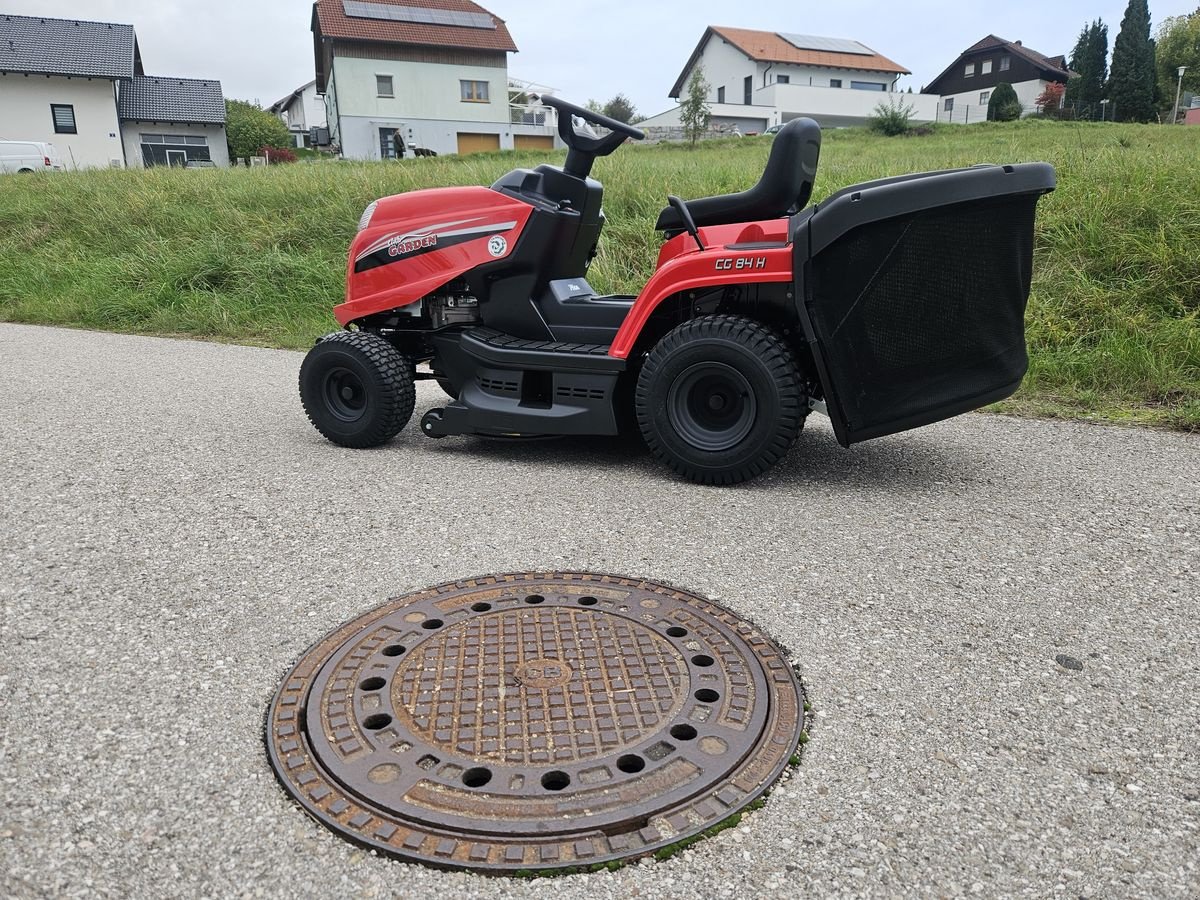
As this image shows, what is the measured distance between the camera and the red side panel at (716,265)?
3176 mm

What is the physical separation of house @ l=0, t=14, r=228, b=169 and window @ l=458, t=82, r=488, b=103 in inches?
439

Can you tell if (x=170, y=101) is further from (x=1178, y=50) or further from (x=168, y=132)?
(x=1178, y=50)

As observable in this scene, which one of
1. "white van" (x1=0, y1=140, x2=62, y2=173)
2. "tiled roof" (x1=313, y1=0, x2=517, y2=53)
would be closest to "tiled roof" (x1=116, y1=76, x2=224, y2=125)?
"tiled roof" (x1=313, y1=0, x2=517, y2=53)

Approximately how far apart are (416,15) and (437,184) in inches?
1335

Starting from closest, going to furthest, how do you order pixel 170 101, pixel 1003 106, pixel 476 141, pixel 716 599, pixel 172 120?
pixel 716 599 → pixel 172 120 → pixel 170 101 → pixel 476 141 → pixel 1003 106

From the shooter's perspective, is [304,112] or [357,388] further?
[304,112]

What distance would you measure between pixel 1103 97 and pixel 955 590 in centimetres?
5498

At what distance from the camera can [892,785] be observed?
1686 mm

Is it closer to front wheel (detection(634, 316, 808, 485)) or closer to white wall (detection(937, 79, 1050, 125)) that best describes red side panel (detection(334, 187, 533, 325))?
front wheel (detection(634, 316, 808, 485))

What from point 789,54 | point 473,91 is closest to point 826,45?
point 789,54

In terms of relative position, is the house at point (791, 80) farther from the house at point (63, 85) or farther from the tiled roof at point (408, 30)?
the house at point (63, 85)

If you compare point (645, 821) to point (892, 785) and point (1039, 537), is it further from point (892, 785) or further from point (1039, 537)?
point (1039, 537)

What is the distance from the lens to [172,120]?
39.7m

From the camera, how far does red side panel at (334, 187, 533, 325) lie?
386 centimetres
